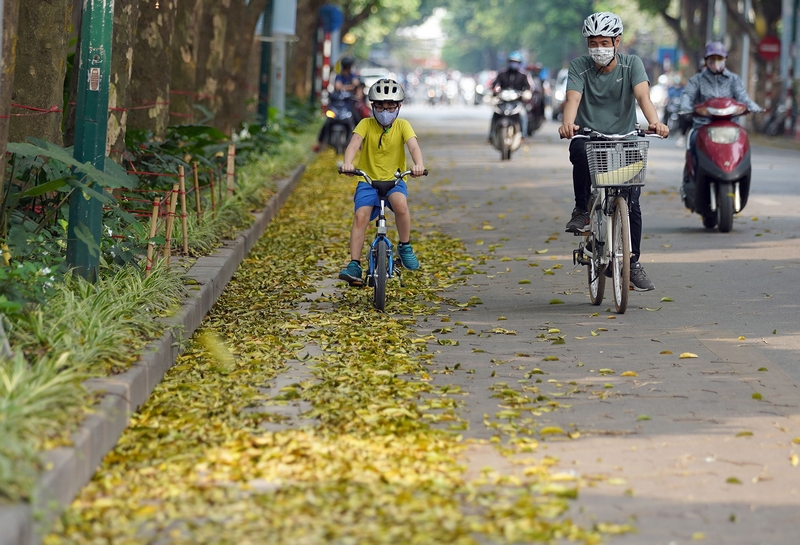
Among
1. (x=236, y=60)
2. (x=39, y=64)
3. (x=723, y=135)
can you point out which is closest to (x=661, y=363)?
(x=39, y=64)

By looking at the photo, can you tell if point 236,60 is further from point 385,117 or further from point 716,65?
point 385,117

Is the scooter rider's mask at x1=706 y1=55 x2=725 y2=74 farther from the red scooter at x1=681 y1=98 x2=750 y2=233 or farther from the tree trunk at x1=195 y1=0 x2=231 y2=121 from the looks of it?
the tree trunk at x1=195 y1=0 x2=231 y2=121

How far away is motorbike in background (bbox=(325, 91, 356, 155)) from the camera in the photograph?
2422 cm

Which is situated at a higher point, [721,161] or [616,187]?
[721,161]

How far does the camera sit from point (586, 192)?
9.45m

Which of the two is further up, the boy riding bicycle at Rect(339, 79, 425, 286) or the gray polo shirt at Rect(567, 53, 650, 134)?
the gray polo shirt at Rect(567, 53, 650, 134)

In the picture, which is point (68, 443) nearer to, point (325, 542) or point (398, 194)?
point (325, 542)

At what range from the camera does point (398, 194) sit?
9.27 m

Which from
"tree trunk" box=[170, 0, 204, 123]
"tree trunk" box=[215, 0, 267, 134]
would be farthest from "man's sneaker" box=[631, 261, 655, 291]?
"tree trunk" box=[215, 0, 267, 134]

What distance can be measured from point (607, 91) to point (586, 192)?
747 millimetres

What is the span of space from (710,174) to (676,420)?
7119 millimetres

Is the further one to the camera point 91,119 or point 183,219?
point 183,219

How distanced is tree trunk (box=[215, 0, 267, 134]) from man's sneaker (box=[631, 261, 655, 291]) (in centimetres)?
995

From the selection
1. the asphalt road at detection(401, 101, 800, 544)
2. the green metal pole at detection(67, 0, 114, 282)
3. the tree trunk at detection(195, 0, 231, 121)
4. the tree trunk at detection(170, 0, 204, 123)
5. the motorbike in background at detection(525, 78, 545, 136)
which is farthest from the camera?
A: the motorbike in background at detection(525, 78, 545, 136)
